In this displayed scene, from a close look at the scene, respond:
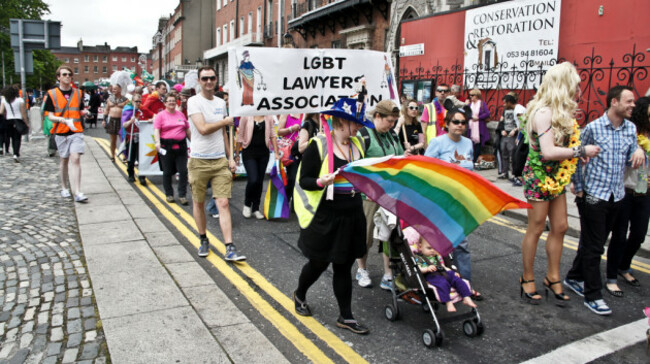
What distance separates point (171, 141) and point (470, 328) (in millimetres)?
6130

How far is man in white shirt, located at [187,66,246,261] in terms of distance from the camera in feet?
18.4

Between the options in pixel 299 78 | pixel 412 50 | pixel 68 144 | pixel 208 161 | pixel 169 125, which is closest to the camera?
pixel 299 78

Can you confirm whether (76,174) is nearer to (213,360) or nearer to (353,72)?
(353,72)

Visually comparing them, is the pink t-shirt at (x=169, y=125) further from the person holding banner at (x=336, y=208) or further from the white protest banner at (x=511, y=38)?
the white protest banner at (x=511, y=38)

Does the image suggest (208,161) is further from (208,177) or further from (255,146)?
(255,146)

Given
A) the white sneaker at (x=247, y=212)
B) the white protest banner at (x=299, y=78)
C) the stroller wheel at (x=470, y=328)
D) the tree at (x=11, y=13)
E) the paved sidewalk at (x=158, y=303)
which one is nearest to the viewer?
the paved sidewalk at (x=158, y=303)

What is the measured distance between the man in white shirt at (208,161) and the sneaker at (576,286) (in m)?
3.28

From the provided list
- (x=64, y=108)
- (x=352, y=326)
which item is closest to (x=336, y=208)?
(x=352, y=326)

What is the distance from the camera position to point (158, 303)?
4.26 m

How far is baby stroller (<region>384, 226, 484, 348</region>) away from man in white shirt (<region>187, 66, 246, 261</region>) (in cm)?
190

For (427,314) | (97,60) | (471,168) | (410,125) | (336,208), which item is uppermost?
(97,60)

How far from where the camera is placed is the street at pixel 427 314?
3.76 m

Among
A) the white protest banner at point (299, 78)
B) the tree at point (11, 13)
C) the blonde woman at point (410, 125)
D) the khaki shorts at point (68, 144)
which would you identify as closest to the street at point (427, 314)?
the blonde woman at point (410, 125)

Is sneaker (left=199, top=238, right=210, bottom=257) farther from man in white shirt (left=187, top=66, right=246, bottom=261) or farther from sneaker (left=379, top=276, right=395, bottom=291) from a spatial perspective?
sneaker (left=379, top=276, right=395, bottom=291)
